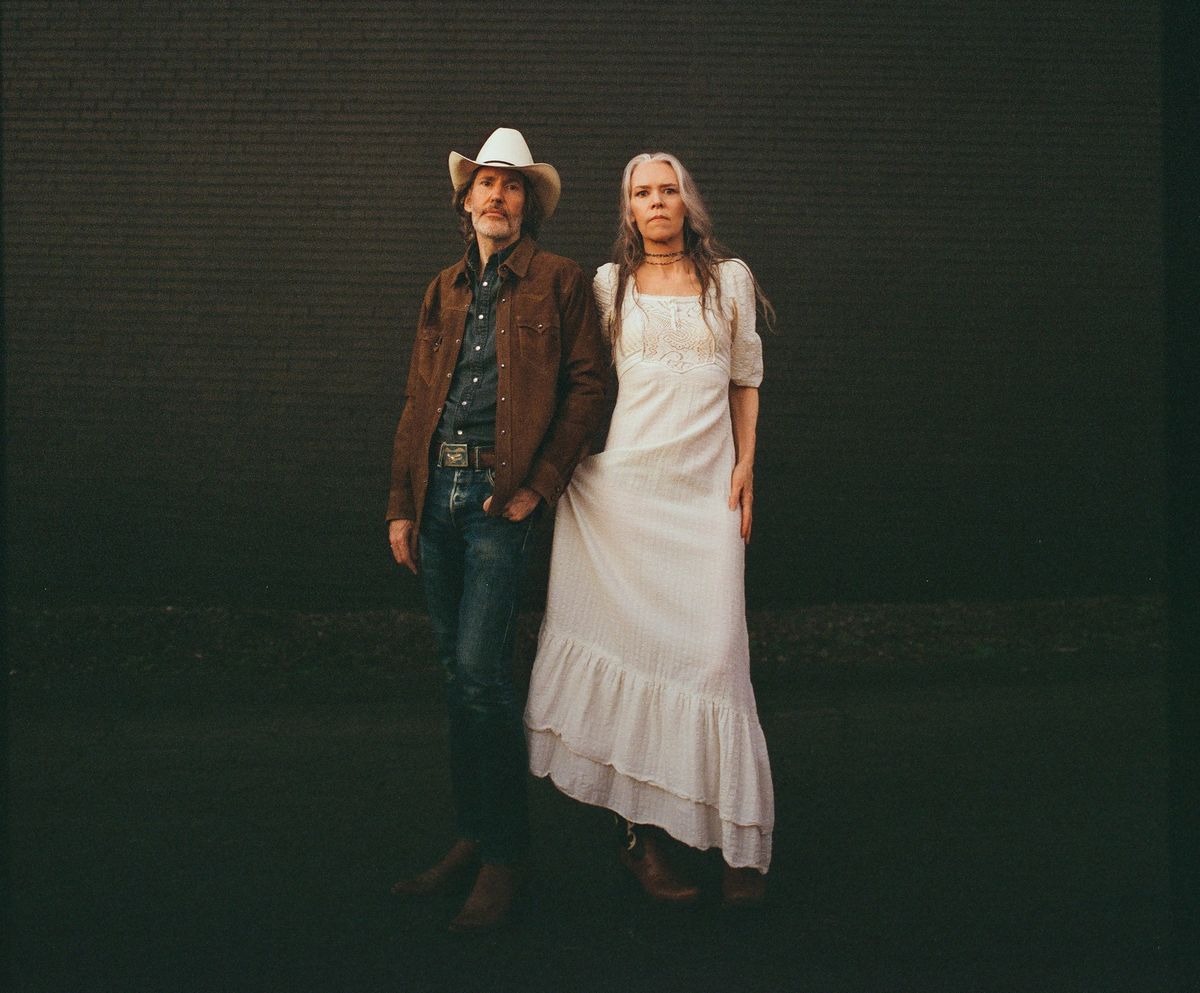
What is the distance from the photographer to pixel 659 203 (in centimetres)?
304

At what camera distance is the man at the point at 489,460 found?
2.88 metres

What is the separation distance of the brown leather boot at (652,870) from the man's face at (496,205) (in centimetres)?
188

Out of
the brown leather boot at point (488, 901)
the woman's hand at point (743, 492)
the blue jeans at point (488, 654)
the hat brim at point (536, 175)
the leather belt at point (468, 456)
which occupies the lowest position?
the brown leather boot at point (488, 901)

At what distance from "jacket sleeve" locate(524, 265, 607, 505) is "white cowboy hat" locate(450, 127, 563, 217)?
0.38m

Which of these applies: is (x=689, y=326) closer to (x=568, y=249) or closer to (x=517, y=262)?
(x=517, y=262)

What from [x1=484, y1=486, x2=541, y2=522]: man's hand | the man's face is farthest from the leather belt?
the man's face

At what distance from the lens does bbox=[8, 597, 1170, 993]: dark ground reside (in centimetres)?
265

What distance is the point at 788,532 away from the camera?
5.94 metres

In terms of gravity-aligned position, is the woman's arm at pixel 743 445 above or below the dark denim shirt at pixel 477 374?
below

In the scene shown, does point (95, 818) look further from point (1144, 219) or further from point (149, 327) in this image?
point (1144, 219)

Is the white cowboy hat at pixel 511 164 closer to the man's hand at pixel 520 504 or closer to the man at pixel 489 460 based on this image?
the man at pixel 489 460

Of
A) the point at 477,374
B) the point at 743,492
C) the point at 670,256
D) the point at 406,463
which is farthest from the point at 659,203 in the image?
the point at 406,463

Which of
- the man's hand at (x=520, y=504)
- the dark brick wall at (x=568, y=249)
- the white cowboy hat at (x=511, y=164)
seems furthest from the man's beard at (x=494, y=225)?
the dark brick wall at (x=568, y=249)

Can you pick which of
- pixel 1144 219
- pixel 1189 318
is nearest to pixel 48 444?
pixel 1189 318
